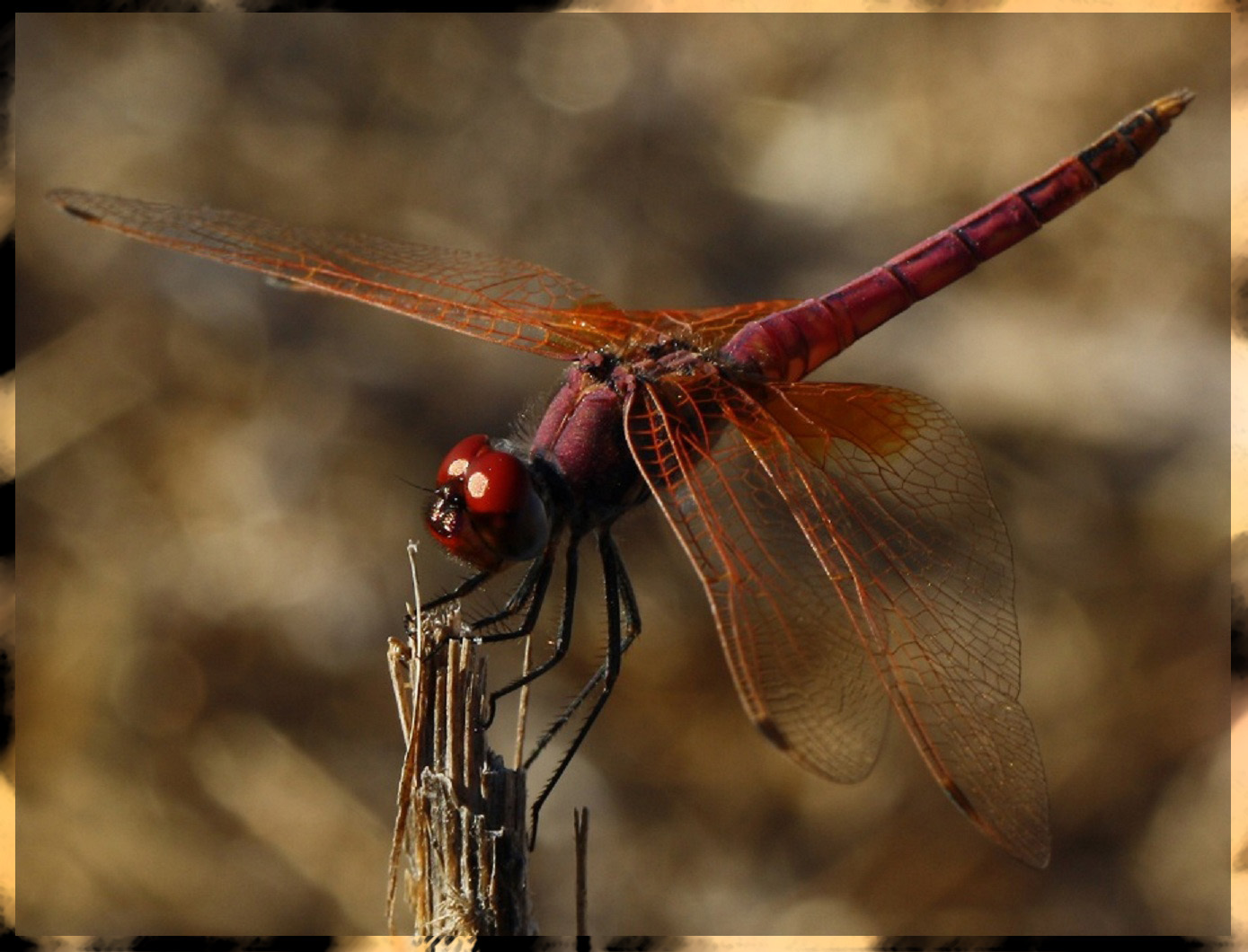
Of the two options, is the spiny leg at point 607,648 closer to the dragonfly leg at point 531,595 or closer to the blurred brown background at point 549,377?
the dragonfly leg at point 531,595

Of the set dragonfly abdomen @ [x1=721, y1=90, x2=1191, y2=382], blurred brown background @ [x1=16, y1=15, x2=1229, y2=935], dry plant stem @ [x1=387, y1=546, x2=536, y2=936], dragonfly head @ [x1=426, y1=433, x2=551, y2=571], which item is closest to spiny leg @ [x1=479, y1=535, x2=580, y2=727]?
dragonfly head @ [x1=426, y1=433, x2=551, y2=571]

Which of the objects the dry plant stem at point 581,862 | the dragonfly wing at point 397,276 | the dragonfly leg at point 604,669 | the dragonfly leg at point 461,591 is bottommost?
the dry plant stem at point 581,862

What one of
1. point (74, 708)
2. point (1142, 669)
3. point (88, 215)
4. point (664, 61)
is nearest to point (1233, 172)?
point (1142, 669)

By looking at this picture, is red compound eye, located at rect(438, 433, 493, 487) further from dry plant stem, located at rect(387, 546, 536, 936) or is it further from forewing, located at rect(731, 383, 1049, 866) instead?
forewing, located at rect(731, 383, 1049, 866)

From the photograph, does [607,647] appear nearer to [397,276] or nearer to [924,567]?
[924,567]

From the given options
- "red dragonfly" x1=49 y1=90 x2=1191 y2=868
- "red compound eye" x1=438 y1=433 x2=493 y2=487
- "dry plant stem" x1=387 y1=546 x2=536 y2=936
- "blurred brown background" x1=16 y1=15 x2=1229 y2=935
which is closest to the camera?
"dry plant stem" x1=387 y1=546 x2=536 y2=936

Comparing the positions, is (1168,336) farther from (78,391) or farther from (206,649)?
(78,391)

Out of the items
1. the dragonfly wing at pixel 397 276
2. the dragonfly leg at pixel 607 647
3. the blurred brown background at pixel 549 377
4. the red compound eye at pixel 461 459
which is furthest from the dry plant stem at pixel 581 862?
the blurred brown background at pixel 549 377
